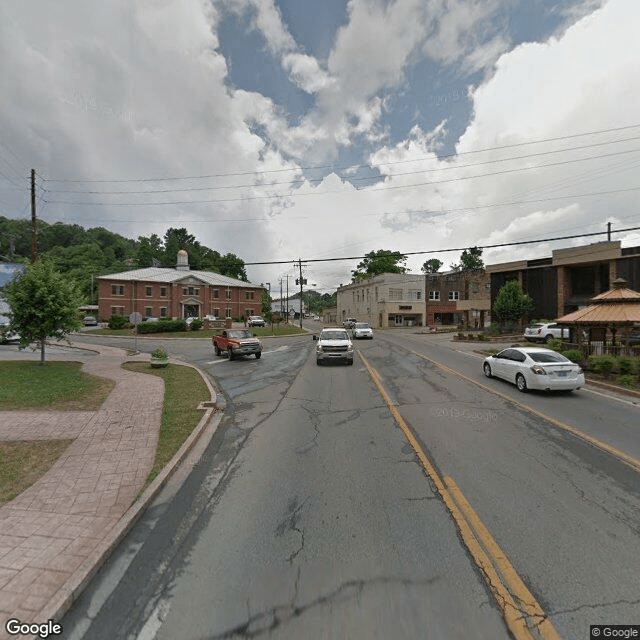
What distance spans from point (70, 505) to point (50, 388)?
8176 mm

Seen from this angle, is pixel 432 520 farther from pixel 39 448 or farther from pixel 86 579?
pixel 39 448

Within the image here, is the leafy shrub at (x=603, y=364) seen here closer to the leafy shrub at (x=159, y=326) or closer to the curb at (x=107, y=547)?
the curb at (x=107, y=547)

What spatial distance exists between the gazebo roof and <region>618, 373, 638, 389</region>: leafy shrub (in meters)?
3.69

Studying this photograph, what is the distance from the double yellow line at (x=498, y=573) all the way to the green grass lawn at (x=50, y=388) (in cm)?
880

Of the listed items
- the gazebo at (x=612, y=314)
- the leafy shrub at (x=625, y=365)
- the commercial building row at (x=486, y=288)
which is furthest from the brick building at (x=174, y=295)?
the leafy shrub at (x=625, y=365)

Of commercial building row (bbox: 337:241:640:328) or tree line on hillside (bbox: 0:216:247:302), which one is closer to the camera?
commercial building row (bbox: 337:241:640:328)

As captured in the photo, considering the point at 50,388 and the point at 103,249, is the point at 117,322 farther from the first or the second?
the point at 103,249

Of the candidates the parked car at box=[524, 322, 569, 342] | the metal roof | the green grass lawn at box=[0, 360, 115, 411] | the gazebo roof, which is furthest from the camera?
the metal roof

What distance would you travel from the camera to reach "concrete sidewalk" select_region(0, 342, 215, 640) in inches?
112

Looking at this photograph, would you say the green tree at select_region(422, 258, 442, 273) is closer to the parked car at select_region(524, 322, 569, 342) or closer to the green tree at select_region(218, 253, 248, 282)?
the green tree at select_region(218, 253, 248, 282)

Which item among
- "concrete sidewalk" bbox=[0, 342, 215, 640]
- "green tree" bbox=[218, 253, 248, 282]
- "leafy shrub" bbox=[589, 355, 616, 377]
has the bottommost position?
"concrete sidewalk" bbox=[0, 342, 215, 640]

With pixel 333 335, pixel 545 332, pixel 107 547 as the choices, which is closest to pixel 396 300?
pixel 545 332

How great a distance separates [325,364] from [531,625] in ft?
44.9

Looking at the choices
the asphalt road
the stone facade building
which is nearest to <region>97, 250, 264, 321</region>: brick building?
the stone facade building
